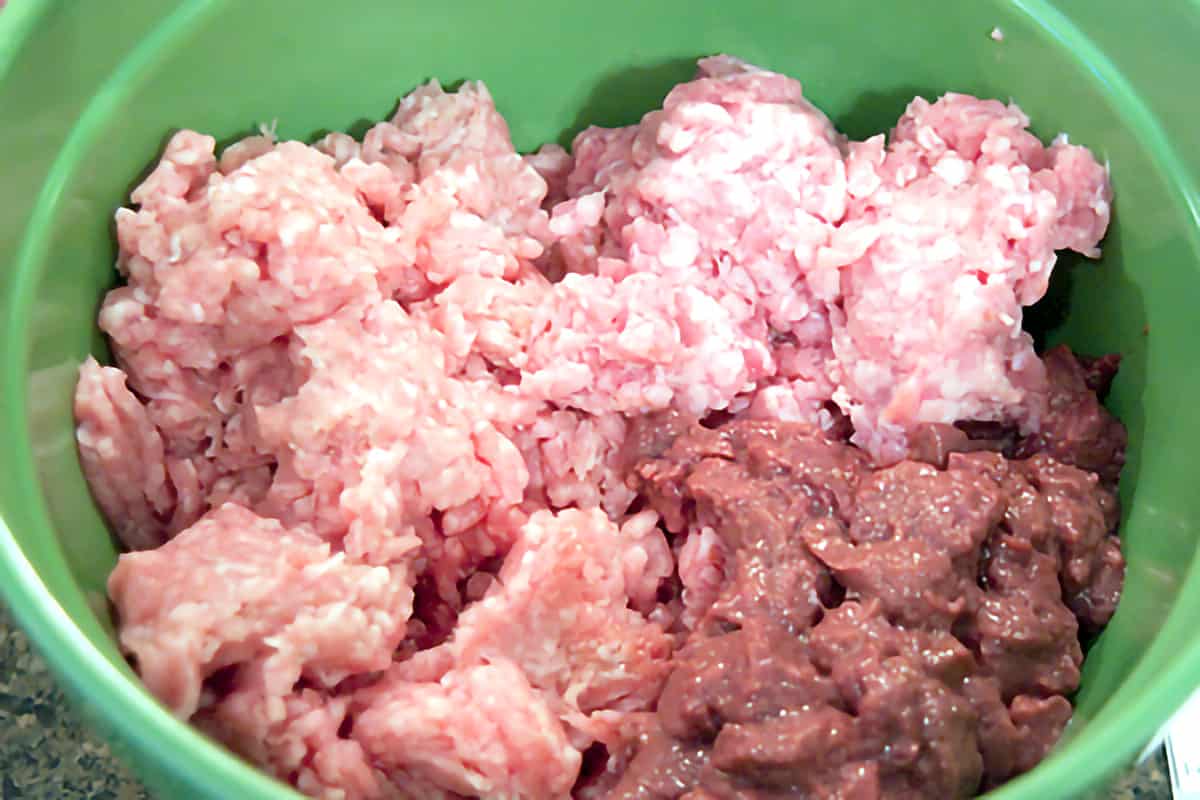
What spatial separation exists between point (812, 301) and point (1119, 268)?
1.23 feet

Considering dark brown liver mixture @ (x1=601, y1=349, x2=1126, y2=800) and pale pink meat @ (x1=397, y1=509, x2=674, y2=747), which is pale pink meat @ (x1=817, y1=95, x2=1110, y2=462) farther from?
pale pink meat @ (x1=397, y1=509, x2=674, y2=747)

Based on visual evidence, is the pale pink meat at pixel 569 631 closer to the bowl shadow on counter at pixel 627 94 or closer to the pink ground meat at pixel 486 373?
the pink ground meat at pixel 486 373

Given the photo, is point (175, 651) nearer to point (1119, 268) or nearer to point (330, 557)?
point (330, 557)

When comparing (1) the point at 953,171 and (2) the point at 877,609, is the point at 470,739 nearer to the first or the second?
(2) the point at 877,609

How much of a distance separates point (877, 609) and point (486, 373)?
534 mm

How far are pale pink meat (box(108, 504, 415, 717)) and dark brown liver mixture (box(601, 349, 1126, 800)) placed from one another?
0.31 meters

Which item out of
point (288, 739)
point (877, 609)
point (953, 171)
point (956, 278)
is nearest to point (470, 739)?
point (288, 739)

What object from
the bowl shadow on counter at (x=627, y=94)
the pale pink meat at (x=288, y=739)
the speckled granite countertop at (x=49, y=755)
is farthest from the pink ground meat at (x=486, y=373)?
the speckled granite countertop at (x=49, y=755)

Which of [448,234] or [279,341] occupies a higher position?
[448,234]

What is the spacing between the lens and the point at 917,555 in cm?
114

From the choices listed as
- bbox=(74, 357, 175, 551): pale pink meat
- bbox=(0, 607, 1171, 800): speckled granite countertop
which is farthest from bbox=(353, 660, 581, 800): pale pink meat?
bbox=(0, 607, 1171, 800): speckled granite countertop

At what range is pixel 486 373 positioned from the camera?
1.35m

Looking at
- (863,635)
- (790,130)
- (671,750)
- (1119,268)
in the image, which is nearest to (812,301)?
(790,130)

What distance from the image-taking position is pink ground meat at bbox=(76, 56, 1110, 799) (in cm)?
109
